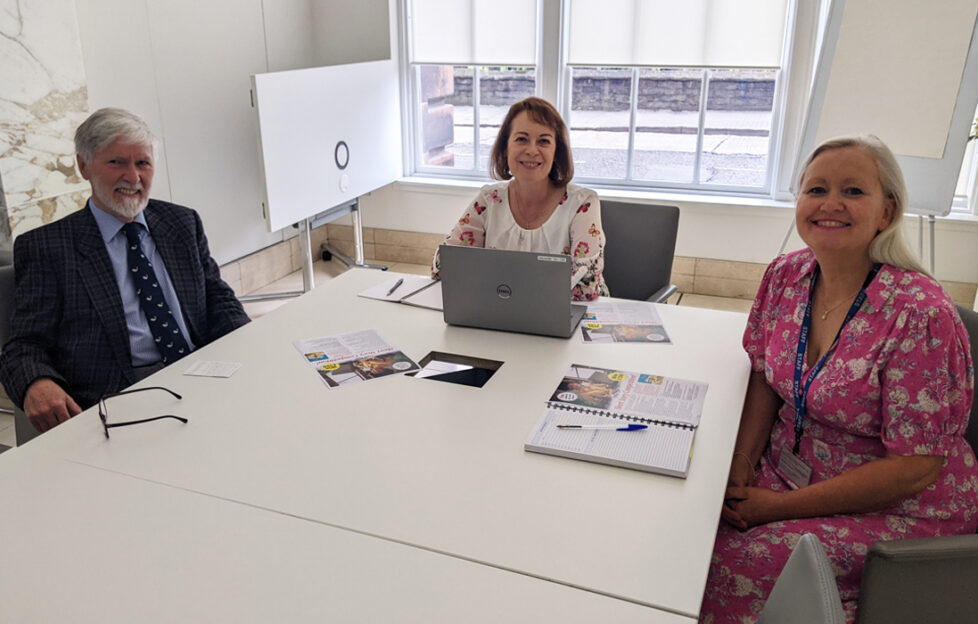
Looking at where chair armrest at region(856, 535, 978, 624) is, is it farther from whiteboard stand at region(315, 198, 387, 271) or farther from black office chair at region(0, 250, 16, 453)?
whiteboard stand at region(315, 198, 387, 271)

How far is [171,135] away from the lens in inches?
152

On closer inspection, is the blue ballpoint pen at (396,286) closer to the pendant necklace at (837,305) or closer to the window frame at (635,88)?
the pendant necklace at (837,305)

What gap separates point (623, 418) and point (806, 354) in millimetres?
472

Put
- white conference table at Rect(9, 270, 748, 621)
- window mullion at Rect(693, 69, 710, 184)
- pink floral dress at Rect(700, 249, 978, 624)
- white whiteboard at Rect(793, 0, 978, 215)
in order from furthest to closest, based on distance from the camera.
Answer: window mullion at Rect(693, 69, 710, 184), white whiteboard at Rect(793, 0, 978, 215), pink floral dress at Rect(700, 249, 978, 624), white conference table at Rect(9, 270, 748, 621)

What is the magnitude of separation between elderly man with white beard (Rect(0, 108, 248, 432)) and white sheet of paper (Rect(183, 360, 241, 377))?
216 mm

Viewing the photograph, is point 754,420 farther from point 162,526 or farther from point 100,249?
point 100,249

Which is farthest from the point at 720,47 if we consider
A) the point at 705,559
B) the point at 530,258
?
the point at 705,559

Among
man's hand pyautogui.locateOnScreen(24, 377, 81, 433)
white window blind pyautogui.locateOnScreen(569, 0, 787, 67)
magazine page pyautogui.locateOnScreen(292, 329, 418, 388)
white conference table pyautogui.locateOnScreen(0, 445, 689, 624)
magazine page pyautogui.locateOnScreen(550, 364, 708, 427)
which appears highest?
white window blind pyautogui.locateOnScreen(569, 0, 787, 67)

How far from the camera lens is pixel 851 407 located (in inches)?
63.6

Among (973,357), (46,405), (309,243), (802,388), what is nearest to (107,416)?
(46,405)

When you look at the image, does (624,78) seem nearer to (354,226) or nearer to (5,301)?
(354,226)

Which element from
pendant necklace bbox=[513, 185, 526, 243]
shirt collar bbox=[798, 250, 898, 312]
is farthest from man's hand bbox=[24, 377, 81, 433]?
shirt collar bbox=[798, 250, 898, 312]

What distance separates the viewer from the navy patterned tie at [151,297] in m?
2.19

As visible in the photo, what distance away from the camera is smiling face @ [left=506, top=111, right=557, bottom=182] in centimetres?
275
